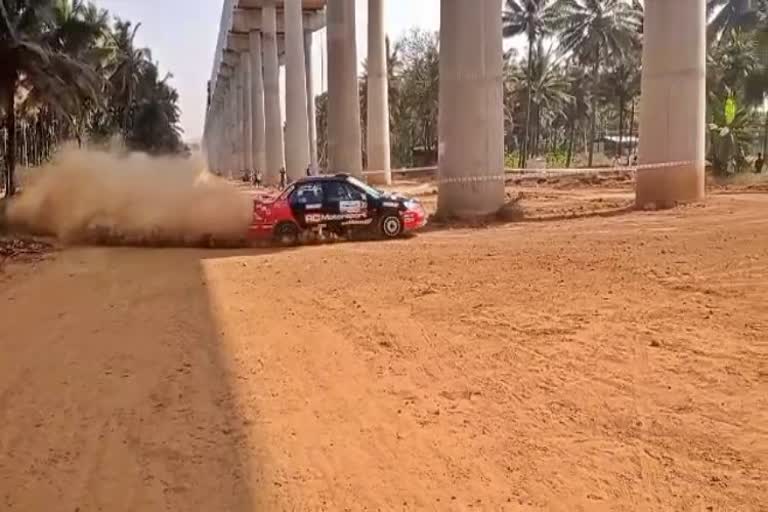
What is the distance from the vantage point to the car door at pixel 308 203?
16938mm

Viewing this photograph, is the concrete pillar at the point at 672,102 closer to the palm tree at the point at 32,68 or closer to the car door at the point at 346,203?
the car door at the point at 346,203

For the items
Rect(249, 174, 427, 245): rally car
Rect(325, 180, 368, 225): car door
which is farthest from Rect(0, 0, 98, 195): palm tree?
Rect(325, 180, 368, 225): car door

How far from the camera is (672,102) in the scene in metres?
20.2

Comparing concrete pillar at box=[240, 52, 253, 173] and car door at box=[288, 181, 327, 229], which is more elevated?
concrete pillar at box=[240, 52, 253, 173]

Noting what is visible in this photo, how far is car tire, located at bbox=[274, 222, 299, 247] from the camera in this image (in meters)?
17.0

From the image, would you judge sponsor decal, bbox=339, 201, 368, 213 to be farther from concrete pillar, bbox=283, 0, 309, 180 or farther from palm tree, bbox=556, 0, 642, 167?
palm tree, bbox=556, 0, 642, 167

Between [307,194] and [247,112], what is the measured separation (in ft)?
187

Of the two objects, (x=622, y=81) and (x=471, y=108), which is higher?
(x=622, y=81)

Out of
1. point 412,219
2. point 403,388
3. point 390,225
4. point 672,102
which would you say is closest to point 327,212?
point 390,225

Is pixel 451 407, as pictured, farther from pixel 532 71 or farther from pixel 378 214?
pixel 532 71

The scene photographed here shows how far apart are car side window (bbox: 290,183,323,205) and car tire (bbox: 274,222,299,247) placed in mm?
477

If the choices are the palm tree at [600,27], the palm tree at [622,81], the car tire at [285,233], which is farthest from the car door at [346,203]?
the palm tree at [622,81]

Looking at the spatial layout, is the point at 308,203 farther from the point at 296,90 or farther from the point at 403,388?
the point at 296,90

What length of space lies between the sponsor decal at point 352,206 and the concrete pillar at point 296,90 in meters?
25.4
